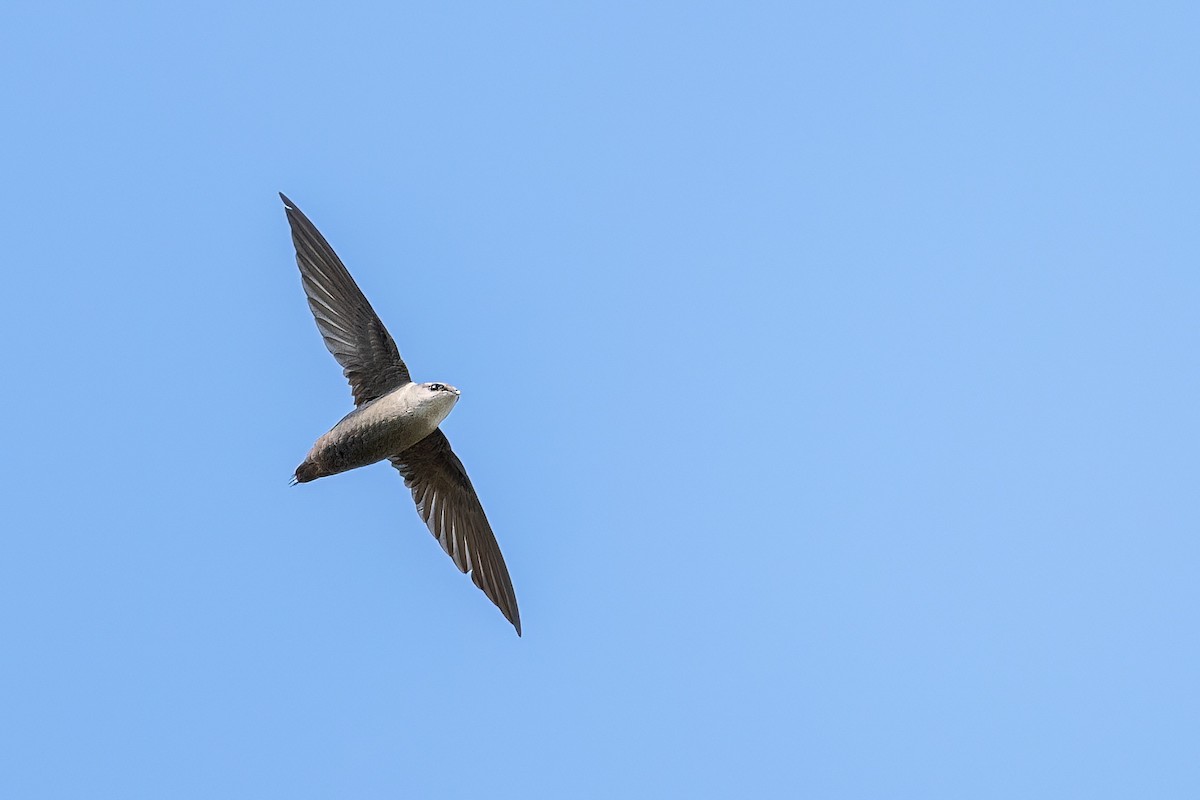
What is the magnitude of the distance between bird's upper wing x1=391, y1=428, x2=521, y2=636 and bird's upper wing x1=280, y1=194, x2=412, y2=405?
0.83m

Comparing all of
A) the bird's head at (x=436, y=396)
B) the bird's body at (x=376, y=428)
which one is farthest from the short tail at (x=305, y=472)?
the bird's head at (x=436, y=396)

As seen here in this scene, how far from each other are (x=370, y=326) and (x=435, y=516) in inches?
70.4

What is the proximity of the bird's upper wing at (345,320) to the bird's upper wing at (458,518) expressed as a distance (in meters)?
0.83

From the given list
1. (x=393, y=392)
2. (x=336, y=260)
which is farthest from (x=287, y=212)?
(x=393, y=392)

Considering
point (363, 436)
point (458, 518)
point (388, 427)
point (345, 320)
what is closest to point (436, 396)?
point (388, 427)

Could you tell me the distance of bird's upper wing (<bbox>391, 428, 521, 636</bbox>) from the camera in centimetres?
1347

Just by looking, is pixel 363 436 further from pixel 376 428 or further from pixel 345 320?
pixel 345 320

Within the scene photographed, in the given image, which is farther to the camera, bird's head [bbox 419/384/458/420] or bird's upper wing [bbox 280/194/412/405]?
bird's upper wing [bbox 280/194/412/405]

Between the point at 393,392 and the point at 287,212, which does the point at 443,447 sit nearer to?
the point at 393,392

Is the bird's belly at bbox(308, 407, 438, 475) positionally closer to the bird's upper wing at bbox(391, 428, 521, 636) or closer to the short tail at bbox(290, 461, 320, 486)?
the short tail at bbox(290, 461, 320, 486)

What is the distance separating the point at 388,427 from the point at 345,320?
1.07m

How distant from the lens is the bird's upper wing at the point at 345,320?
12.8 metres

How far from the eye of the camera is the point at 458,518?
13711 millimetres

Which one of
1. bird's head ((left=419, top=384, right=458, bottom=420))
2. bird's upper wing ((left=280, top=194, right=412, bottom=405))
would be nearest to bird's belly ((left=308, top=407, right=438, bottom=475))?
bird's head ((left=419, top=384, right=458, bottom=420))
